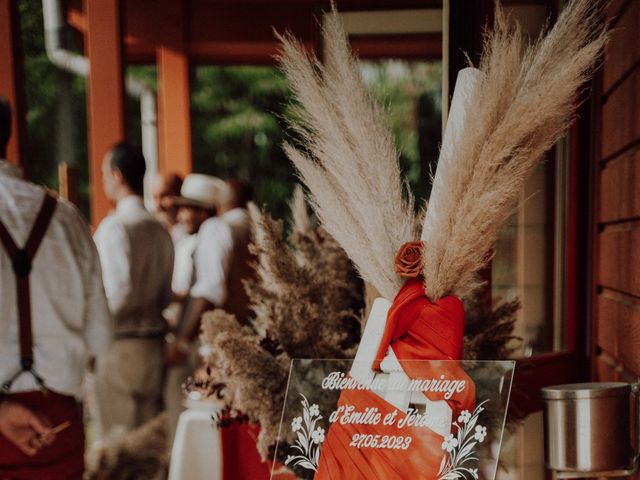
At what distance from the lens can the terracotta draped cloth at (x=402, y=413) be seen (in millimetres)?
921

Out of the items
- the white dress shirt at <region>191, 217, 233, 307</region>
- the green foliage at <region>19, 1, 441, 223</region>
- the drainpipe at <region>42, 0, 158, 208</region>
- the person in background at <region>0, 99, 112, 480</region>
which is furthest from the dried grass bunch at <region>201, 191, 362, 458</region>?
the green foliage at <region>19, 1, 441, 223</region>

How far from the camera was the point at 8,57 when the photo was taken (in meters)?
3.19

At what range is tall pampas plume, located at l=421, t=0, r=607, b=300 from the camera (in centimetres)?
95

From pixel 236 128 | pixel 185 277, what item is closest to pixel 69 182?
pixel 185 277

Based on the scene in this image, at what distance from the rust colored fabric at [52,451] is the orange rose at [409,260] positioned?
1136 millimetres

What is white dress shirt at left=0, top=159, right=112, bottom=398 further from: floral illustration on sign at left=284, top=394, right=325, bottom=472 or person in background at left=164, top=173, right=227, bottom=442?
person in background at left=164, top=173, right=227, bottom=442

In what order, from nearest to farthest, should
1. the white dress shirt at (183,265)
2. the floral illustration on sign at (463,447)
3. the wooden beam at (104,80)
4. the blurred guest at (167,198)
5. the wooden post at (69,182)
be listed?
the floral illustration on sign at (463,447) < the wooden post at (69,182) < the wooden beam at (104,80) < the white dress shirt at (183,265) < the blurred guest at (167,198)

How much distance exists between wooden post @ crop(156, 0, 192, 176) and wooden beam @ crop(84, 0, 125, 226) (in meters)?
2.00

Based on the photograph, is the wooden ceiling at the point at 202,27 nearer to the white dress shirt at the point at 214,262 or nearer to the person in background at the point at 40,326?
the white dress shirt at the point at 214,262

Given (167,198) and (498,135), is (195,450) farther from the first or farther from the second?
(167,198)

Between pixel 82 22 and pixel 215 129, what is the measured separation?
773 centimetres

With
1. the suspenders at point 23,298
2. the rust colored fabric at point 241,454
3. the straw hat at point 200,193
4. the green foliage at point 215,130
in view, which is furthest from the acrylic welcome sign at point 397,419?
the green foliage at point 215,130

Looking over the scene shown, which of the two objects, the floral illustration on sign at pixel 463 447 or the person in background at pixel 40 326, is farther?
the person in background at pixel 40 326

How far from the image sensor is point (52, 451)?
71.4 inches
